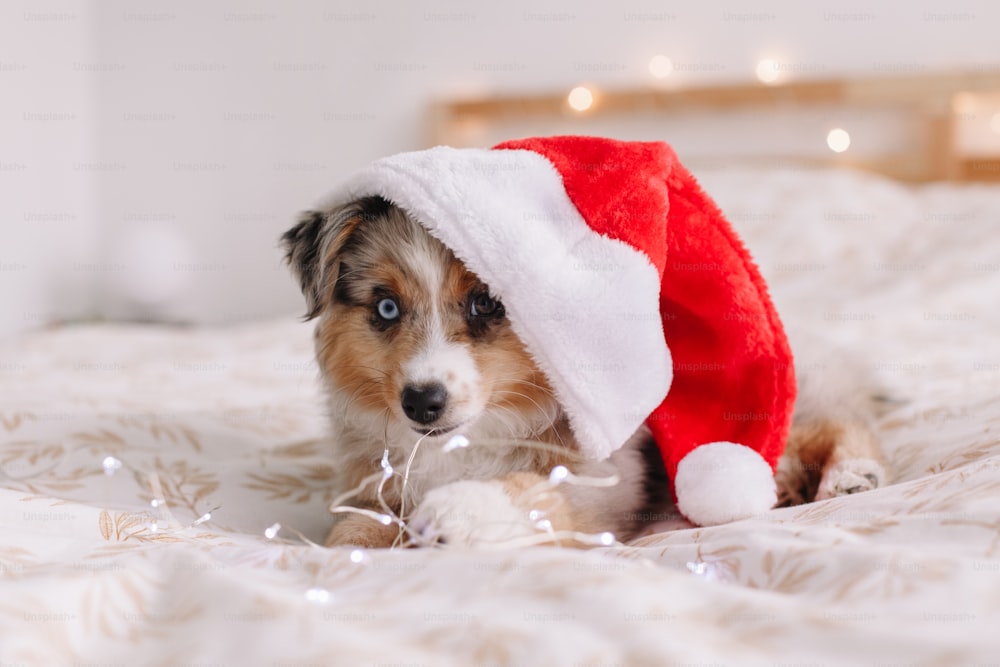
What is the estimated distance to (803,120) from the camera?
442cm

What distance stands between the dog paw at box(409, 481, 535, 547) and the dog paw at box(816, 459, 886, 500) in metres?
0.63

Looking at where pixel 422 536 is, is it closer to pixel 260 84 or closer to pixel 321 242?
pixel 321 242

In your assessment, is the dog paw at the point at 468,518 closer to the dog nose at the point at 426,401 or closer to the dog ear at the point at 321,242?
the dog nose at the point at 426,401

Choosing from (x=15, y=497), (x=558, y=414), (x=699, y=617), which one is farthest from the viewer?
(x=558, y=414)

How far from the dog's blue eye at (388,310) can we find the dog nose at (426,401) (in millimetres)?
206

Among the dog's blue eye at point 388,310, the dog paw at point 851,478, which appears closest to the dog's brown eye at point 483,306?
the dog's blue eye at point 388,310

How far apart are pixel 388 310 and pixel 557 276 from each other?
0.36 meters

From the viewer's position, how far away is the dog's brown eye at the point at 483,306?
1.45 m

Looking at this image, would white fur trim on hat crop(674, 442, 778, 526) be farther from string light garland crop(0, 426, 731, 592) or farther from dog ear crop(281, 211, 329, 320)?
dog ear crop(281, 211, 329, 320)

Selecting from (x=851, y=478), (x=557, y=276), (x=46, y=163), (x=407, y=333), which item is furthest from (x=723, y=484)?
(x=46, y=163)

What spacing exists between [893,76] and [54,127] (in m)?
4.98

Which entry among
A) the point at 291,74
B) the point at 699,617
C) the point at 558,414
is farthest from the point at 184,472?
the point at 291,74

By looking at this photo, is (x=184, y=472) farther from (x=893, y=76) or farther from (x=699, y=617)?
(x=893, y=76)

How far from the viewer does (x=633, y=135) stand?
4.77 m
